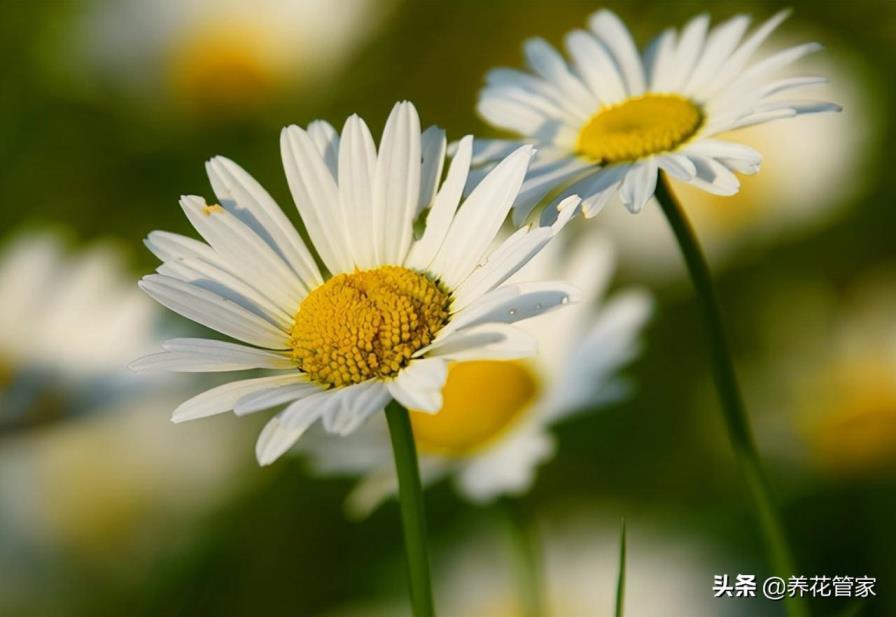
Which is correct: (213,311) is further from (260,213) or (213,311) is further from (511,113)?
(511,113)

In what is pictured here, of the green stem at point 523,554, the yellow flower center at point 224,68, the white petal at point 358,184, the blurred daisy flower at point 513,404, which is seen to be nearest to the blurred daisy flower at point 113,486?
the blurred daisy flower at point 513,404

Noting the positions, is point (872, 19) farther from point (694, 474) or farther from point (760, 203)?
point (694, 474)

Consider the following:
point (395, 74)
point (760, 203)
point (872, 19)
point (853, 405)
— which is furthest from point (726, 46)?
point (395, 74)

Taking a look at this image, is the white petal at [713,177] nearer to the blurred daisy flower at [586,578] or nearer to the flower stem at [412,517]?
the flower stem at [412,517]

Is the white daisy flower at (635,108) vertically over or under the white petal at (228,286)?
over

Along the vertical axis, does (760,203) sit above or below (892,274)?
above

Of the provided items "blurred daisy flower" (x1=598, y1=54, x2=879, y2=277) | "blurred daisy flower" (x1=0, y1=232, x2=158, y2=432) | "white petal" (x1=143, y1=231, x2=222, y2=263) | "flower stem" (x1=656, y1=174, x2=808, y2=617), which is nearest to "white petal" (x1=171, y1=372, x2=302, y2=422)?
"white petal" (x1=143, y1=231, x2=222, y2=263)
